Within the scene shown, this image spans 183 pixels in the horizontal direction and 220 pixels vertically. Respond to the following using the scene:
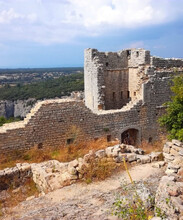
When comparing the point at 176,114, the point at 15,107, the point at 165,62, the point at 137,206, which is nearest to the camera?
the point at 137,206

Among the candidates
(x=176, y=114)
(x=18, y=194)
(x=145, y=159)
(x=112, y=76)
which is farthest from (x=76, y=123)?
(x=112, y=76)

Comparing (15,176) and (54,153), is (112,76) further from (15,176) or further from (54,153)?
(15,176)

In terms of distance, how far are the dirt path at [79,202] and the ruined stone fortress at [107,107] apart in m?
4.29

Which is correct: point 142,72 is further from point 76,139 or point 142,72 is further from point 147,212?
point 147,212

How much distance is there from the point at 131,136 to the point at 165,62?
4.60 m

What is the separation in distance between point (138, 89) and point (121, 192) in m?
9.16

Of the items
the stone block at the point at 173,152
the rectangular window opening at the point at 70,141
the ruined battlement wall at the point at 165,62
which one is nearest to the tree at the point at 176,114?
the stone block at the point at 173,152

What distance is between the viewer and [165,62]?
14.4 meters

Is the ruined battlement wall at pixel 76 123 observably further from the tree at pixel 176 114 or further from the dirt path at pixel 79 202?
the dirt path at pixel 79 202

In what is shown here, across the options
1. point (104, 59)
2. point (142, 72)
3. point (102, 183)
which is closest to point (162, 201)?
point (102, 183)

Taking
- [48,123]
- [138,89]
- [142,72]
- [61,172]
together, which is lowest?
[61,172]

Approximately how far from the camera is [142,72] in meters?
14.2

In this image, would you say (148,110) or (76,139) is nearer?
(76,139)

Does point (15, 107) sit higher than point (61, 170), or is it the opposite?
point (61, 170)
